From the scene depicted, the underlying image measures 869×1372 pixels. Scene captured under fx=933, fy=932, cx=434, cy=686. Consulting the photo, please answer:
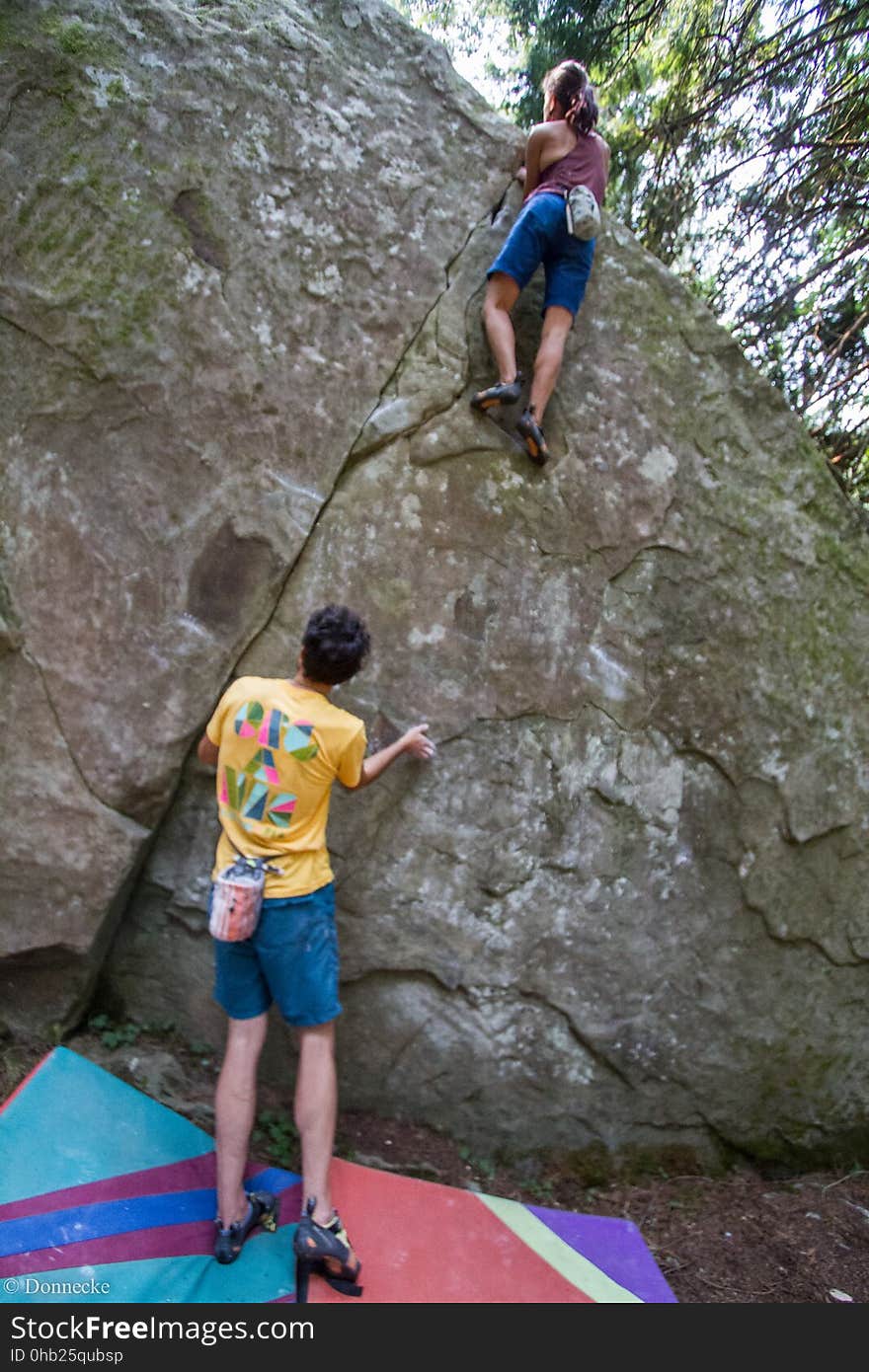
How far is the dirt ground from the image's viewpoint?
2.62 metres

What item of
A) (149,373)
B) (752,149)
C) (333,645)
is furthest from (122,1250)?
(752,149)

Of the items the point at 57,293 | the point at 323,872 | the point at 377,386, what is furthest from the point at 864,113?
the point at 323,872

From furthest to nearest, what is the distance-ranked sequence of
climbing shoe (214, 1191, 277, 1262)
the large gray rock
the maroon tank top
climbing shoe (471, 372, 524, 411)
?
1. the maroon tank top
2. climbing shoe (471, 372, 524, 411)
3. the large gray rock
4. climbing shoe (214, 1191, 277, 1262)

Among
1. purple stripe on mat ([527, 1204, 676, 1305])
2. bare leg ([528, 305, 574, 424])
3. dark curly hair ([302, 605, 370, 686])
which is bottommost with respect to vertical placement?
purple stripe on mat ([527, 1204, 676, 1305])

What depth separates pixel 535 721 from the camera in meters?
2.93

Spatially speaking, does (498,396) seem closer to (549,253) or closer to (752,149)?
(549,253)

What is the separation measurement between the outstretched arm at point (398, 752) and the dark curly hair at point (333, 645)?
0.25 meters

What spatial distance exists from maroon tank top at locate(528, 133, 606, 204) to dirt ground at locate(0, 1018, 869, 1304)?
2.96 metres

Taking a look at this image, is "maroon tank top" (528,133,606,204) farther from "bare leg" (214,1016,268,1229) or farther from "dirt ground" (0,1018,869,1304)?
"dirt ground" (0,1018,869,1304)

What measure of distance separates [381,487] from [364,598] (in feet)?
1.16

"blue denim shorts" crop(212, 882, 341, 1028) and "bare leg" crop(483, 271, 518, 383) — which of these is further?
"bare leg" crop(483, 271, 518, 383)

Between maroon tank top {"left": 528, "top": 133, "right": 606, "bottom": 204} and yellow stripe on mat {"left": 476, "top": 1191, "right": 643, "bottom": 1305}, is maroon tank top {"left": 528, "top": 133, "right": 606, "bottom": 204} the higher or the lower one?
the higher one

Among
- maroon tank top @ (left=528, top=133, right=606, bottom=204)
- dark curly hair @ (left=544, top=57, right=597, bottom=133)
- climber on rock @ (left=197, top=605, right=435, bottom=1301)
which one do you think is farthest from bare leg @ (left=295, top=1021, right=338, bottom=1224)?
dark curly hair @ (left=544, top=57, right=597, bottom=133)

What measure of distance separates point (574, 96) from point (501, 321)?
81cm
